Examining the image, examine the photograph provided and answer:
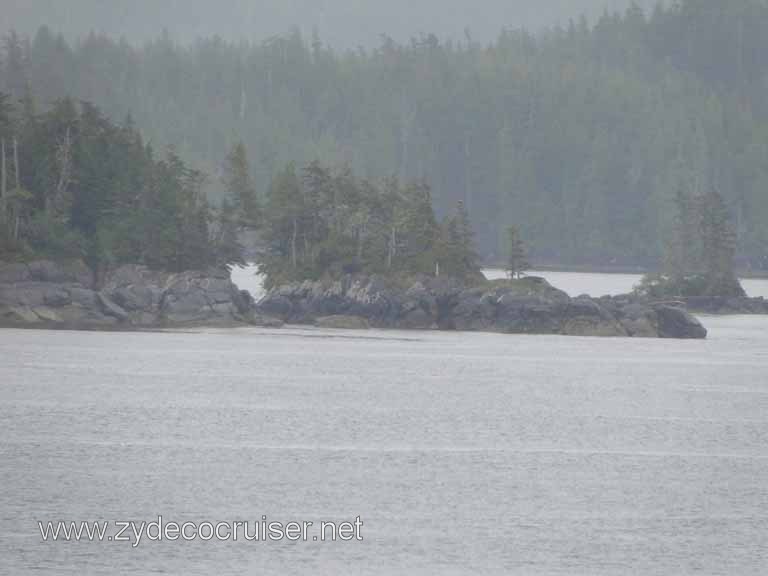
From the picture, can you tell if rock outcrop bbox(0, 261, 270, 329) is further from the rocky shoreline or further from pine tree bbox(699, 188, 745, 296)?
pine tree bbox(699, 188, 745, 296)

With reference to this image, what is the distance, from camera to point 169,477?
41594 millimetres

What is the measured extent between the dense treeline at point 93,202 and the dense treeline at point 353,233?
4.71 m

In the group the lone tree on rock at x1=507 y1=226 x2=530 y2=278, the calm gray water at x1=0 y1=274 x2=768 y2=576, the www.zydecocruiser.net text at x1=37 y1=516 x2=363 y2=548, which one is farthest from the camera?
the lone tree on rock at x1=507 y1=226 x2=530 y2=278

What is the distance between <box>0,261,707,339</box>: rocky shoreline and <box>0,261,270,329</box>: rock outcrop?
7cm

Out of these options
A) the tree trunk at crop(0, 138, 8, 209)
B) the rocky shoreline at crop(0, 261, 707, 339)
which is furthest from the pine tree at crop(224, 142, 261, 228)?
the tree trunk at crop(0, 138, 8, 209)

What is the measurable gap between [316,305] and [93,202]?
1810cm

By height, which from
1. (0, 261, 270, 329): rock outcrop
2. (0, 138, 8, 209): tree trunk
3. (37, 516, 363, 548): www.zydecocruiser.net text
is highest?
(0, 138, 8, 209): tree trunk

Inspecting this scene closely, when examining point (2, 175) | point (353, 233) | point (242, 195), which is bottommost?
point (353, 233)

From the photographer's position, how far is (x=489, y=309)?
11056 centimetres

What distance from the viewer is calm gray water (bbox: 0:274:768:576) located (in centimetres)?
3294

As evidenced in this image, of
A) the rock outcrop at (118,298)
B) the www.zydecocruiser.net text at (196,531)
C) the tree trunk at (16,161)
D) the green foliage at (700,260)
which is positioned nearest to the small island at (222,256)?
the rock outcrop at (118,298)

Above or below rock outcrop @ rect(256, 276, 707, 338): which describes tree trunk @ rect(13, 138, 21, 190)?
above

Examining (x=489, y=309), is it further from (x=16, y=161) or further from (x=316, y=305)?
(x=16, y=161)

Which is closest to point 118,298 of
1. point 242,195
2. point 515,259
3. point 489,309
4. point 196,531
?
point 242,195
